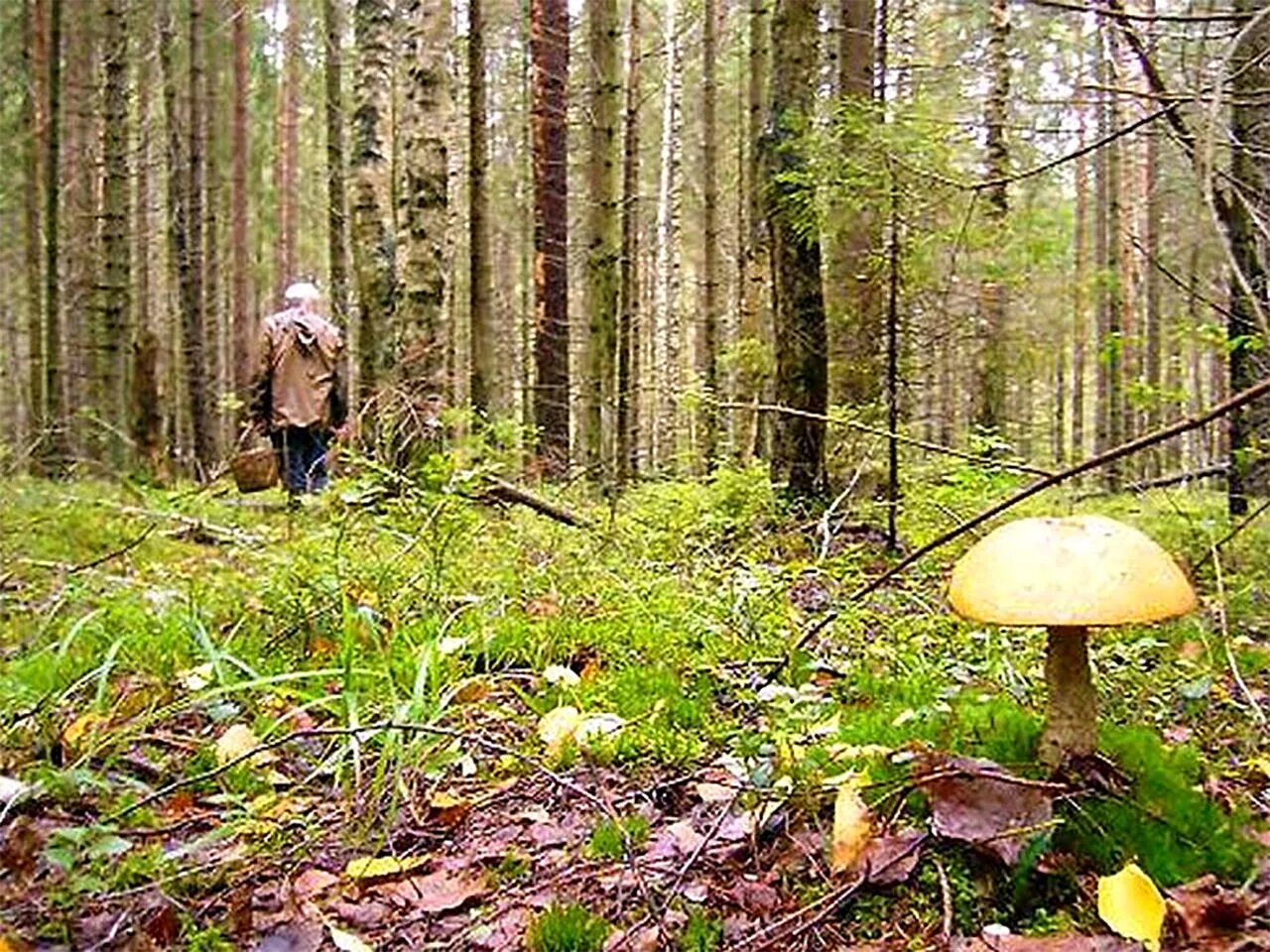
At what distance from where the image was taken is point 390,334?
9.37 meters

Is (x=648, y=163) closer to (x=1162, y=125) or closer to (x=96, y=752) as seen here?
(x=1162, y=125)

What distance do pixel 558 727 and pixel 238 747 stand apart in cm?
92

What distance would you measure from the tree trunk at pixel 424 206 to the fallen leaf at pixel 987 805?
621 cm

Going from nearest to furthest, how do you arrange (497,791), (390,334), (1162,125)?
(497,791)
(1162,125)
(390,334)

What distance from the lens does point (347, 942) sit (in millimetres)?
2363

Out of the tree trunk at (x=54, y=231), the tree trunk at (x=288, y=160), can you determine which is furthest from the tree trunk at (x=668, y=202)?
the tree trunk at (x=288, y=160)

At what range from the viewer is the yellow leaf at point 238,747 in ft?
10.9

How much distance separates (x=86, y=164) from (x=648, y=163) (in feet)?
52.2

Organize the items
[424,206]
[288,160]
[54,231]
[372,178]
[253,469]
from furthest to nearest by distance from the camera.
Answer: [288,160]
[54,231]
[253,469]
[372,178]
[424,206]

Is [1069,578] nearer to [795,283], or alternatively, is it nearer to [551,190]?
[795,283]

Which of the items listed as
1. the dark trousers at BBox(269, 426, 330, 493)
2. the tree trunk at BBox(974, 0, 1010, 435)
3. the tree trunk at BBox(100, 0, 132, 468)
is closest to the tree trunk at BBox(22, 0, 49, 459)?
the tree trunk at BBox(100, 0, 132, 468)

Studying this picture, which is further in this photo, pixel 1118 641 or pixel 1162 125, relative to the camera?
pixel 1162 125

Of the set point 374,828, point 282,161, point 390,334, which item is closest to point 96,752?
point 374,828

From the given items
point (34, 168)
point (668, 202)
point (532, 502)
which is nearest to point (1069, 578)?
point (532, 502)
